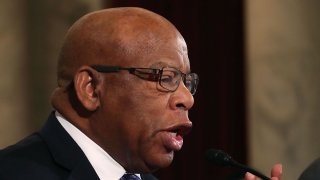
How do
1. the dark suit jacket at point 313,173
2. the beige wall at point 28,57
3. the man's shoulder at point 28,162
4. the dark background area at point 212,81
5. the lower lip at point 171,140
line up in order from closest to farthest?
the man's shoulder at point 28,162, the lower lip at point 171,140, the dark suit jacket at point 313,173, the beige wall at point 28,57, the dark background area at point 212,81

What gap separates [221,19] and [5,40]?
51.3 inches

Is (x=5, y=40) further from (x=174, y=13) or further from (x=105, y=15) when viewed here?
(x=105, y=15)

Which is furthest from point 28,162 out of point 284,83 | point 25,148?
point 284,83

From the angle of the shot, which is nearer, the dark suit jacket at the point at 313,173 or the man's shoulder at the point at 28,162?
the man's shoulder at the point at 28,162

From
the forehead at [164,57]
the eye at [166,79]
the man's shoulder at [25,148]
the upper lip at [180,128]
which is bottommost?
the man's shoulder at [25,148]

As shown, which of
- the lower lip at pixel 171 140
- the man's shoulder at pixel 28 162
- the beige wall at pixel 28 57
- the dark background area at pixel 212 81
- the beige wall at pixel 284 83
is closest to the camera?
the man's shoulder at pixel 28 162

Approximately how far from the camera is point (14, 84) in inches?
153

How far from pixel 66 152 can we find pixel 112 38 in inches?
14.5

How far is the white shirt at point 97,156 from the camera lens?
8.00ft

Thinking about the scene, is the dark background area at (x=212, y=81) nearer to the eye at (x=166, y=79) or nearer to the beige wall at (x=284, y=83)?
the beige wall at (x=284, y=83)

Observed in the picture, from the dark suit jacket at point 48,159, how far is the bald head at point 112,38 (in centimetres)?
18

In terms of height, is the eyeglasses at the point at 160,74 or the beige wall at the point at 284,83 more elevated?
the eyeglasses at the point at 160,74

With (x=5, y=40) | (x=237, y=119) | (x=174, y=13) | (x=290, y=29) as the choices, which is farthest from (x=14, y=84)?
(x=290, y=29)

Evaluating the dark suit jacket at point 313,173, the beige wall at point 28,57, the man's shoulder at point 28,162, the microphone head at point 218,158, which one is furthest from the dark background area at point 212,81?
the man's shoulder at point 28,162
